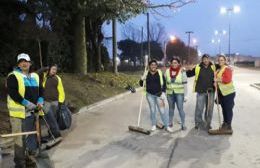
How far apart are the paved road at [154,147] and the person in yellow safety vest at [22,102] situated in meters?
0.77

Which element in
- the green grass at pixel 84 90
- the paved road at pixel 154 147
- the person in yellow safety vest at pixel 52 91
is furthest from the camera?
the green grass at pixel 84 90

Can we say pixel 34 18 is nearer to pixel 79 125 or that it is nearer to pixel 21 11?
pixel 21 11

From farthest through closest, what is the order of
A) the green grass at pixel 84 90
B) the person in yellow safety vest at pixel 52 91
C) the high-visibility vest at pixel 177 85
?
the green grass at pixel 84 90, the high-visibility vest at pixel 177 85, the person in yellow safety vest at pixel 52 91

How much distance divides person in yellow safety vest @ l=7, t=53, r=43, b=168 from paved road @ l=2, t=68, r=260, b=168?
0.77m

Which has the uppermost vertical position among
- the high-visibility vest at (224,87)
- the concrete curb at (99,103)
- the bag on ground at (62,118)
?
the high-visibility vest at (224,87)

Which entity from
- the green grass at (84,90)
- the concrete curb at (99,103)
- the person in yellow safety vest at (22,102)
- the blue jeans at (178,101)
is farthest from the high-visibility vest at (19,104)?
the concrete curb at (99,103)

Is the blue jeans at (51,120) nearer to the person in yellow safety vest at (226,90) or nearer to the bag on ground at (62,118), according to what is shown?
the bag on ground at (62,118)

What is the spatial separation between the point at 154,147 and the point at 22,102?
135 inches

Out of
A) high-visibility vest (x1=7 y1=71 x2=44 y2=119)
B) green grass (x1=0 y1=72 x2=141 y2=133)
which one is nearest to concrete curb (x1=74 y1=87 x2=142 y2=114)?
green grass (x1=0 y1=72 x2=141 y2=133)

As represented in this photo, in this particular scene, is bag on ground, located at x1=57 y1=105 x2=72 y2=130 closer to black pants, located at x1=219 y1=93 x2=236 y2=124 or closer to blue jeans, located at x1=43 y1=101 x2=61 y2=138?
blue jeans, located at x1=43 y1=101 x2=61 y2=138

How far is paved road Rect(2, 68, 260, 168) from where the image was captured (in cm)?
987

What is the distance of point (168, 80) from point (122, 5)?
12.5 metres

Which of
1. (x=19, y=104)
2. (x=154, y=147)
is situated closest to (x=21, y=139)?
(x=19, y=104)

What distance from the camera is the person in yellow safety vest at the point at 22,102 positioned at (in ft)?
29.5
